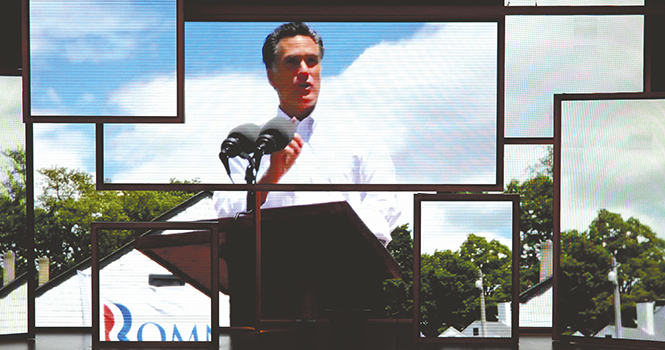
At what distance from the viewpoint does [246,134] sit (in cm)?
514

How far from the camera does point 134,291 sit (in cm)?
509

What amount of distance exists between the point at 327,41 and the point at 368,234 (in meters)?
1.73

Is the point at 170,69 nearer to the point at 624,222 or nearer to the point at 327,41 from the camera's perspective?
the point at 327,41

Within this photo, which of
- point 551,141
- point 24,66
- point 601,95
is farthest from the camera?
point 551,141

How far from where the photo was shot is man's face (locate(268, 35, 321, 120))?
515 centimetres

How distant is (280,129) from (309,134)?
247mm

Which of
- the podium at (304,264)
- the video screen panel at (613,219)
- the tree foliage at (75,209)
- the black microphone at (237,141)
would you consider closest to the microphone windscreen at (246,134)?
the black microphone at (237,141)

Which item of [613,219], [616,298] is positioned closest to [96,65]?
[613,219]

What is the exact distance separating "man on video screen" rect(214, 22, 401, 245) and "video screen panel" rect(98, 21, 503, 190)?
12 millimetres

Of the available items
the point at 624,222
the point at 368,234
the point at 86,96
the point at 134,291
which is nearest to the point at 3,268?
the point at 134,291

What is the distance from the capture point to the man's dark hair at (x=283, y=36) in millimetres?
5145

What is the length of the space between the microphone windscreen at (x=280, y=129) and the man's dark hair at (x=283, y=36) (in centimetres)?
45

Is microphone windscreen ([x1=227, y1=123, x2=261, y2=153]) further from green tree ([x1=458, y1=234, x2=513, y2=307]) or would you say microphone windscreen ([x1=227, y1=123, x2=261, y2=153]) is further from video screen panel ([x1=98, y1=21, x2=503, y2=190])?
green tree ([x1=458, y1=234, x2=513, y2=307])

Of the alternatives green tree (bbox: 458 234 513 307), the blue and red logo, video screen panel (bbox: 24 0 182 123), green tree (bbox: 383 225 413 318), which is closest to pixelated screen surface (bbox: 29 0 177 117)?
video screen panel (bbox: 24 0 182 123)
